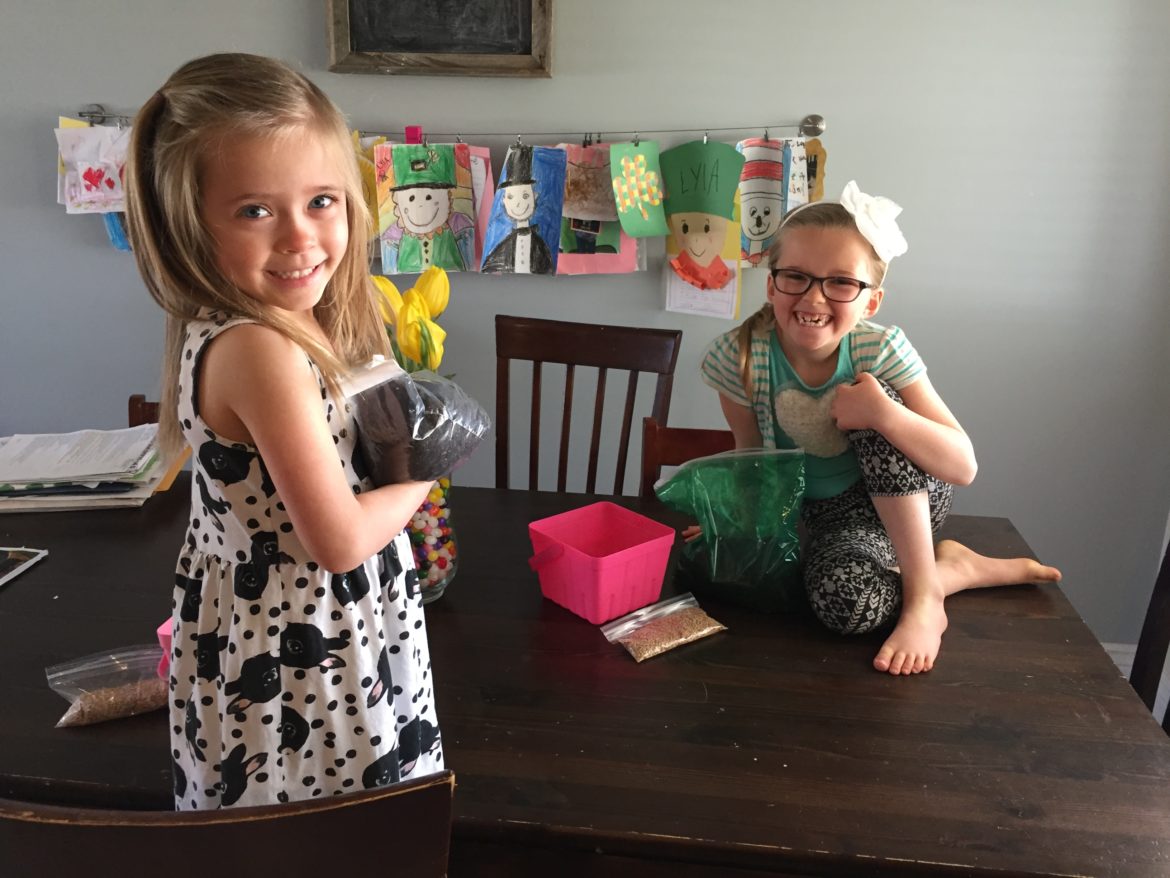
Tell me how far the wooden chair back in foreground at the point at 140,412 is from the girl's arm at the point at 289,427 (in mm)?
949

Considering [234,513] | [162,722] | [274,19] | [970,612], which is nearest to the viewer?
[234,513]

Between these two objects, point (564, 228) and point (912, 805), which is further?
point (564, 228)

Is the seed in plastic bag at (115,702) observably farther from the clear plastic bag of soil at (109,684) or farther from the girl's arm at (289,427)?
the girl's arm at (289,427)

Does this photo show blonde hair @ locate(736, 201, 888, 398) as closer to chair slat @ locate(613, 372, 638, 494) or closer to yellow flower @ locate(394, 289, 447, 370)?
chair slat @ locate(613, 372, 638, 494)

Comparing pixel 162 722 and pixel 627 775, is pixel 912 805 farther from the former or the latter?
pixel 162 722

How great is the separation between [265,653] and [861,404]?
770mm

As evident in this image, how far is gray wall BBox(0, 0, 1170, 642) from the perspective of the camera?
175 cm

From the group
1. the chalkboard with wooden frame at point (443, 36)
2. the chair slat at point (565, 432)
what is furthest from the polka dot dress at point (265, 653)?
the chalkboard with wooden frame at point (443, 36)

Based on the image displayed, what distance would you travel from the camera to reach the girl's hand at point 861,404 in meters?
1.11

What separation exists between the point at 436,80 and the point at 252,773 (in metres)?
1.55

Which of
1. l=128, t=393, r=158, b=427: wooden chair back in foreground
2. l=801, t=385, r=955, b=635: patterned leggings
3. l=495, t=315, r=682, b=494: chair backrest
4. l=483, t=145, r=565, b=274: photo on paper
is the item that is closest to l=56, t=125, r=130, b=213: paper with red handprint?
l=128, t=393, r=158, b=427: wooden chair back in foreground

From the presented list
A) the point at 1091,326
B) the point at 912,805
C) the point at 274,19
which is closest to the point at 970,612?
the point at 912,805

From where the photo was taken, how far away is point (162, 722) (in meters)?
0.88

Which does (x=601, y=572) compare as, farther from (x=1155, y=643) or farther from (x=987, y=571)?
(x=1155, y=643)
